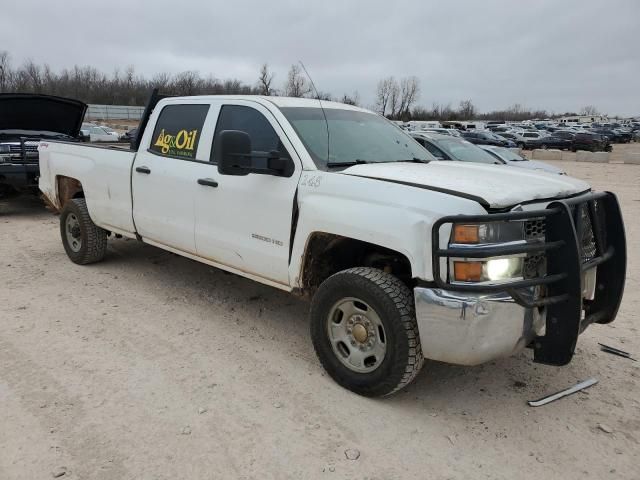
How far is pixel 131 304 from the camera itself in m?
4.96

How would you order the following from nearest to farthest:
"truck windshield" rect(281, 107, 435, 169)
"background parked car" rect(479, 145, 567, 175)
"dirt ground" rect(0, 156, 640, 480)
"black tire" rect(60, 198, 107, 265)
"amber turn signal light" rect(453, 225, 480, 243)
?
"dirt ground" rect(0, 156, 640, 480)
"amber turn signal light" rect(453, 225, 480, 243)
"truck windshield" rect(281, 107, 435, 169)
"black tire" rect(60, 198, 107, 265)
"background parked car" rect(479, 145, 567, 175)

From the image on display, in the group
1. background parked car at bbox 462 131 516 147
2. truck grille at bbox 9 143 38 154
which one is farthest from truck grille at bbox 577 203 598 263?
background parked car at bbox 462 131 516 147

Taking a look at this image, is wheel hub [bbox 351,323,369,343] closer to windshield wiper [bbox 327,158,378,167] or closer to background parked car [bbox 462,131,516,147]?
windshield wiper [bbox 327,158,378,167]

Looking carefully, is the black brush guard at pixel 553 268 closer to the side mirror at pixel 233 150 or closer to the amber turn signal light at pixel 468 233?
the amber turn signal light at pixel 468 233

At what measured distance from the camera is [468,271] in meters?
2.88

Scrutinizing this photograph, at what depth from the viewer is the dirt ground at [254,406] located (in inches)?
108

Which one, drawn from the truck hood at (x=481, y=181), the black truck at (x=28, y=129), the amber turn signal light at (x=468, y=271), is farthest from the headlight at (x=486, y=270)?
the black truck at (x=28, y=129)

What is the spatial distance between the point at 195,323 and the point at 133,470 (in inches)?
76.5

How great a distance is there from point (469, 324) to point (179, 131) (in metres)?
3.17

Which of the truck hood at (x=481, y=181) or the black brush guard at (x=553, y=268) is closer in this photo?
the black brush guard at (x=553, y=268)

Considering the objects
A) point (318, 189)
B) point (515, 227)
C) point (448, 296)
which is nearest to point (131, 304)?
point (318, 189)

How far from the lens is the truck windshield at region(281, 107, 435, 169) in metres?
3.86

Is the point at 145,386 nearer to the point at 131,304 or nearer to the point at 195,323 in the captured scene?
the point at 195,323

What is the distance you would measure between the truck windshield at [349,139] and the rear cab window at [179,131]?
97 cm
